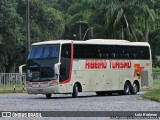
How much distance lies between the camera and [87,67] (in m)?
38.4

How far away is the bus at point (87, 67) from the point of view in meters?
36.2

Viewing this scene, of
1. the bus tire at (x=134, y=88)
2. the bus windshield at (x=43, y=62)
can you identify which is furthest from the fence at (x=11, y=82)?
the bus windshield at (x=43, y=62)

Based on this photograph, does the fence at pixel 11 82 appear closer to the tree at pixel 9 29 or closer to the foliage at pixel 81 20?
the foliage at pixel 81 20

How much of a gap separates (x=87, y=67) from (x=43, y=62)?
11.2 feet

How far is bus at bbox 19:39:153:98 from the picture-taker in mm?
36219

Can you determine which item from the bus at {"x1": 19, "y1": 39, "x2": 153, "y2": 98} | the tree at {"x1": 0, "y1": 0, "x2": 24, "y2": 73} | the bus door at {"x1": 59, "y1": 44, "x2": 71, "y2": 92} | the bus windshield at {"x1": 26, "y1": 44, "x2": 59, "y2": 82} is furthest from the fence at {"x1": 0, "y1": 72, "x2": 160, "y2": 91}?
the tree at {"x1": 0, "y1": 0, "x2": 24, "y2": 73}

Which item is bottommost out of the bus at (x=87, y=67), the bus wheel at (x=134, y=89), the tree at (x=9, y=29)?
the bus wheel at (x=134, y=89)

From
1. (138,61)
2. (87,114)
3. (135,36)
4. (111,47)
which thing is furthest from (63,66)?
(135,36)

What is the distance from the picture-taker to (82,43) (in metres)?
38.0

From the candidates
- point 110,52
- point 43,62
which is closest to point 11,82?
point 110,52

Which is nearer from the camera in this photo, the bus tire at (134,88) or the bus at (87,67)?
the bus at (87,67)

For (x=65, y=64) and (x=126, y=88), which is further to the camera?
(x=126, y=88)

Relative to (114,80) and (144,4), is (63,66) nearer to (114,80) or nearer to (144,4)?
(114,80)

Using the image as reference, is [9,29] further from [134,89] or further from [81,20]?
[134,89]
